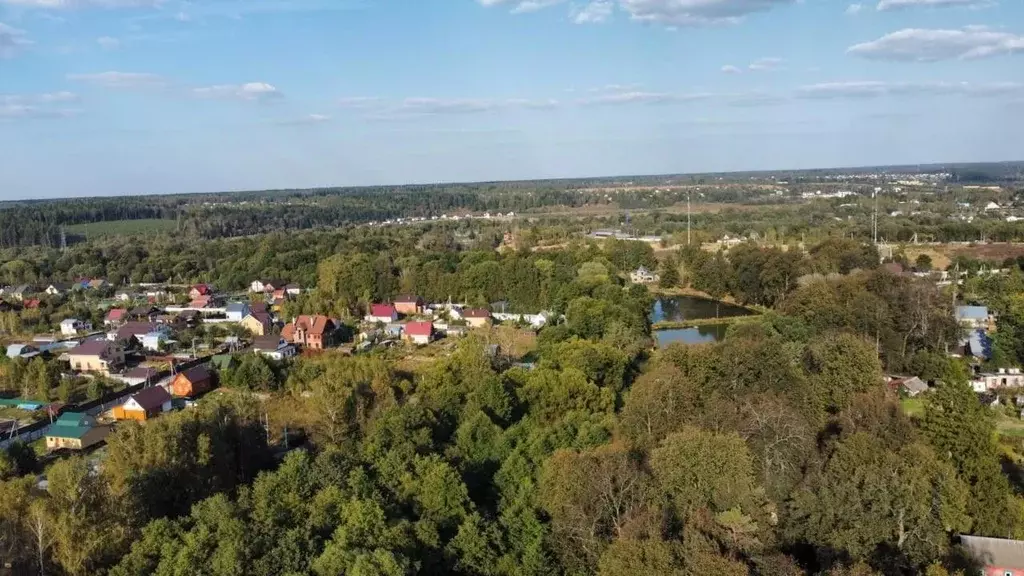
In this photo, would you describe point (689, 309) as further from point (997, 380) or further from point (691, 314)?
point (997, 380)

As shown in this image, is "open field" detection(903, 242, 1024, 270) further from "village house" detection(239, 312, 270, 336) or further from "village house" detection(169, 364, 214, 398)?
"village house" detection(169, 364, 214, 398)

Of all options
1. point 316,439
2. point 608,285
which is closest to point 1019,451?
point 316,439

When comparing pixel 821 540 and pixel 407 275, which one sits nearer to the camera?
pixel 821 540

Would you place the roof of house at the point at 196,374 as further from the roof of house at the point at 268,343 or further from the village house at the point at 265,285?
the village house at the point at 265,285

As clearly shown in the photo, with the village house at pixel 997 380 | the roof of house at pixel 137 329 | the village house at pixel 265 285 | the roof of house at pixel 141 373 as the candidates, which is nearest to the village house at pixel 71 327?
the roof of house at pixel 137 329

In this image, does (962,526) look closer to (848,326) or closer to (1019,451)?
(1019,451)

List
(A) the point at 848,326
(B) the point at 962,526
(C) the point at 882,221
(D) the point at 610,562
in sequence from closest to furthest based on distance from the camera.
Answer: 1. (D) the point at 610,562
2. (B) the point at 962,526
3. (A) the point at 848,326
4. (C) the point at 882,221
